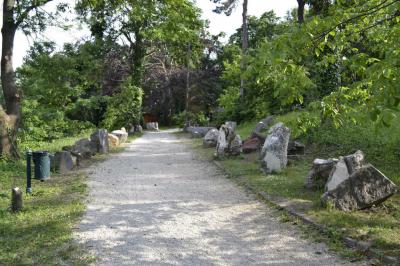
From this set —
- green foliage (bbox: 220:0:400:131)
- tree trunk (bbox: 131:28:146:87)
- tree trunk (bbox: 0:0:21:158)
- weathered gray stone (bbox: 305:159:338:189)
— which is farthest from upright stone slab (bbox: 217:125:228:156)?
tree trunk (bbox: 131:28:146:87)

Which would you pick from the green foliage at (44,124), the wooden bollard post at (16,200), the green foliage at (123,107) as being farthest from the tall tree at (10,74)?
the green foliage at (123,107)

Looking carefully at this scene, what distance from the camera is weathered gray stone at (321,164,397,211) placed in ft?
22.8

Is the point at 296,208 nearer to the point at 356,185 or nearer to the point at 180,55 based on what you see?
the point at 356,185

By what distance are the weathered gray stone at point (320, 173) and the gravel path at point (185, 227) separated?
1.31 meters

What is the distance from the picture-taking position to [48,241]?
5895 millimetres

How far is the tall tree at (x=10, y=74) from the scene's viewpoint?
13141 mm

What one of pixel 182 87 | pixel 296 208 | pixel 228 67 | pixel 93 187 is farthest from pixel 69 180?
pixel 182 87

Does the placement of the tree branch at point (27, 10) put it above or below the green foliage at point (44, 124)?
above

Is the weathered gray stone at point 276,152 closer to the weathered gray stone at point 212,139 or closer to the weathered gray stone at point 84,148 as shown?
the weathered gray stone at point 84,148

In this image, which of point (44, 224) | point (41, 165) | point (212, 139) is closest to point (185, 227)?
point (44, 224)

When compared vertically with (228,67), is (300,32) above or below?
below

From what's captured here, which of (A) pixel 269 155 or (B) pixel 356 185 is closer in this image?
(B) pixel 356 185

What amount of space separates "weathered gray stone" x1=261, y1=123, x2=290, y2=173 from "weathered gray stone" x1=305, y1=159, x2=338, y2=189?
7.16 feet

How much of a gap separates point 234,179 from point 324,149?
154 inches
